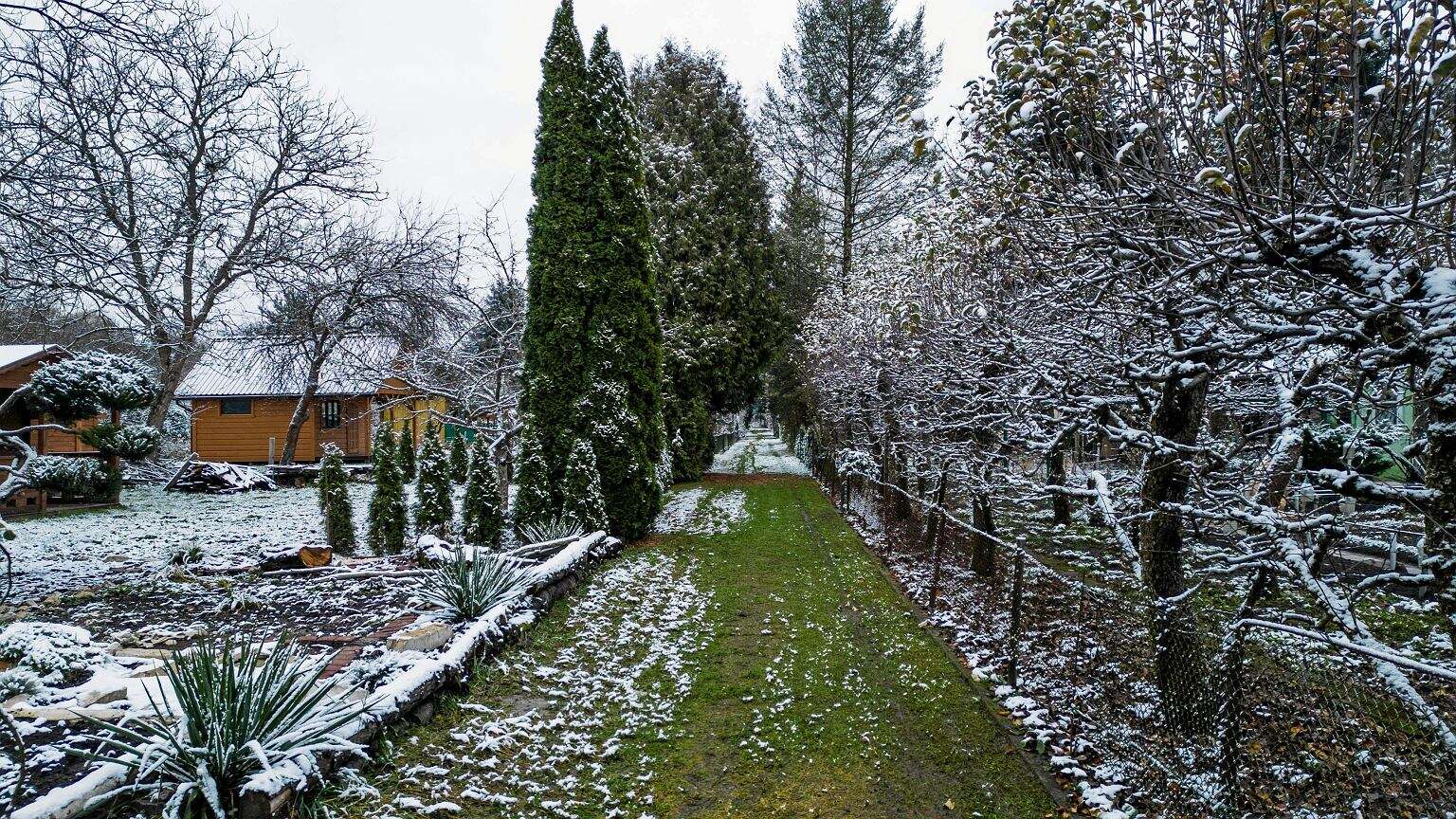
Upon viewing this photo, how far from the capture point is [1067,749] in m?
4.17

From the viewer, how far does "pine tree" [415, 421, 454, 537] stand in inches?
414

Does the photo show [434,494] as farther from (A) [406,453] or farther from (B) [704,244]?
(B) [704,244]

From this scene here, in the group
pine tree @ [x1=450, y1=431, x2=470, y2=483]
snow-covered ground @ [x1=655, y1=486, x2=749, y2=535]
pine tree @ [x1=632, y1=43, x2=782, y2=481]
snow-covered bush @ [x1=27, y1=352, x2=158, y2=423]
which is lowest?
snow-covered ground @ [x1=655, y1=486, x2=749, y2=535]

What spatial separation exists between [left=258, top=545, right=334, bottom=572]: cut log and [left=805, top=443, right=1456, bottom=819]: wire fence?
732 centimetres

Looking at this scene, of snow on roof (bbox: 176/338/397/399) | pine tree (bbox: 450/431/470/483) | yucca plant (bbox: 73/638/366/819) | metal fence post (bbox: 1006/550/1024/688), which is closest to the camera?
yucca plant (bbox: 73/638/366/819)

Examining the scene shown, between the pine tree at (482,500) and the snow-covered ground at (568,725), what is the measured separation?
11.5 feet

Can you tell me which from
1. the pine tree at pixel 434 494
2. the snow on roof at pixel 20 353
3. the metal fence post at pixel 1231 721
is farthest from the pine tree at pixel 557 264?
the snow on roof at pixel 20 353

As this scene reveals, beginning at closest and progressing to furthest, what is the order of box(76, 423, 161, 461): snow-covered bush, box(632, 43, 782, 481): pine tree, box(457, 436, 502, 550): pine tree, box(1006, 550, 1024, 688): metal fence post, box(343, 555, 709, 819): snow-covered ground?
box(343, 555, 709, 819): snow-covered ground → box(1006, 550, 1024, 688): metal fence post → box(76, 423, 161, 461): snow-covered bush → box(457, 436, 502, 550): pine tree → box(632, 43, 782, 481): pine tree

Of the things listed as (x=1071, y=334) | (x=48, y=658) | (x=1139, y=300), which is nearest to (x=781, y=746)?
(x=1139, y=300)

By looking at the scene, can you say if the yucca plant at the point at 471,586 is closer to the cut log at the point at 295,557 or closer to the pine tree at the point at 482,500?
the cut log at the point at 295,557

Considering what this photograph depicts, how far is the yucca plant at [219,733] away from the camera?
283 centimetres

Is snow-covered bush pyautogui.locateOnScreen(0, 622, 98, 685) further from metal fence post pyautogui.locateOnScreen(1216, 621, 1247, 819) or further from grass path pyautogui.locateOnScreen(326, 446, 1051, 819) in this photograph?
metal fence post pyautogui.locateOnScreen(1216, 621, 1247, 819)

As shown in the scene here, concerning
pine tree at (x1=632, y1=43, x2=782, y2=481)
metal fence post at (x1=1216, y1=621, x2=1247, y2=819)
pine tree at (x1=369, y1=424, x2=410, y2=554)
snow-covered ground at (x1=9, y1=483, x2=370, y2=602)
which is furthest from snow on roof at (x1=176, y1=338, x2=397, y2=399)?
metal fence post at (x1=1216, y1=621, x2=1247, y2=819)

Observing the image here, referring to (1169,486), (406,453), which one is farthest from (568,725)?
(406,453)
